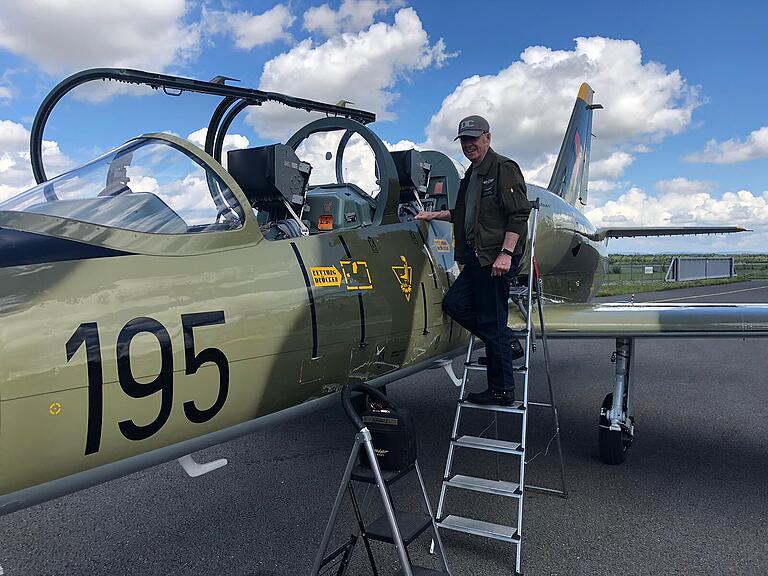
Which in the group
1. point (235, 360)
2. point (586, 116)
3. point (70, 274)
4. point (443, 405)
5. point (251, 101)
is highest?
point (586, 116)

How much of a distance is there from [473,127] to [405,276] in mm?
1077

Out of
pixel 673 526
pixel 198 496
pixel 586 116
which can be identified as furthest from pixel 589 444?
pixel 586 116

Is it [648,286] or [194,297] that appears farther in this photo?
[648,286]

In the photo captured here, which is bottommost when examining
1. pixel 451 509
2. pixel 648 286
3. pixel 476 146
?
pixel 648 286

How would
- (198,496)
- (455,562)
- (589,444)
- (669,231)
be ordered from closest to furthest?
(455,562)
(198,496)
(589,444)
(669,231)

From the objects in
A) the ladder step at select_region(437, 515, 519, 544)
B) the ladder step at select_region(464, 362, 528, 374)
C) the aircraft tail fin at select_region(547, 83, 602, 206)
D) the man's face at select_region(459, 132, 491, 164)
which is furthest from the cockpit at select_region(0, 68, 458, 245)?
the aircraft tail fin at select_region(547, 83, 602, 206)

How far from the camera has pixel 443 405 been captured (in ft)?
24.1

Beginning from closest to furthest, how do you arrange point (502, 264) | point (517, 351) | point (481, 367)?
point (502, 264) → point (481, 367) → point (517, 351)

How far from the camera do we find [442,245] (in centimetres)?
471

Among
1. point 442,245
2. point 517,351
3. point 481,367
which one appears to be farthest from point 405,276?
point 517,351

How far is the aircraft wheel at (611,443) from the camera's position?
5.14m

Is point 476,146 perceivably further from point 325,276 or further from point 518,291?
point 518,291

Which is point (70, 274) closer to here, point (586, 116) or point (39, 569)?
point (39, 569)

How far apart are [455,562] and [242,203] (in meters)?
2.35
